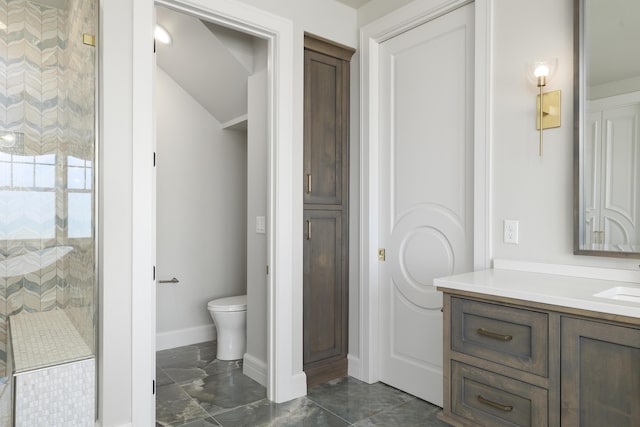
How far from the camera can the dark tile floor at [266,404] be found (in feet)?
7.63

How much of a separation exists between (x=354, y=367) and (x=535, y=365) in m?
1.75

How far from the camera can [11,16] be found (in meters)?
2.12

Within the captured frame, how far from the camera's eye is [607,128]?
1740mm

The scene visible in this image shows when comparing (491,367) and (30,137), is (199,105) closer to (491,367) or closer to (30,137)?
(30,137)

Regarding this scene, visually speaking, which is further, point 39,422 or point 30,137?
point 30,137

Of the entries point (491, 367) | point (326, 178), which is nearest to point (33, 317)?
point (326, 178)

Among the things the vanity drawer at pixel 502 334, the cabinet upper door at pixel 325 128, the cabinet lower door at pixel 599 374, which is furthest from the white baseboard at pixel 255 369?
the cabinet lower door at pixel 599 374

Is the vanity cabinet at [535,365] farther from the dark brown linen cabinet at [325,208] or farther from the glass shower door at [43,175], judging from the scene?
the glass shower door at [43,175]

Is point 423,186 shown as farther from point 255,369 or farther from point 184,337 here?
point 184,337

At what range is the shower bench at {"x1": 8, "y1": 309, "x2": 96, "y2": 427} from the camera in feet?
4.58

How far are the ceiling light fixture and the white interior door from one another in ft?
5.28

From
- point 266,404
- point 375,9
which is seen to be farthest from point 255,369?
point 375,9

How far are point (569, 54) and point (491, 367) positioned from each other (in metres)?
1.43

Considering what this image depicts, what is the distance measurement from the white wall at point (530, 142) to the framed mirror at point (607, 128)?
0.05m
